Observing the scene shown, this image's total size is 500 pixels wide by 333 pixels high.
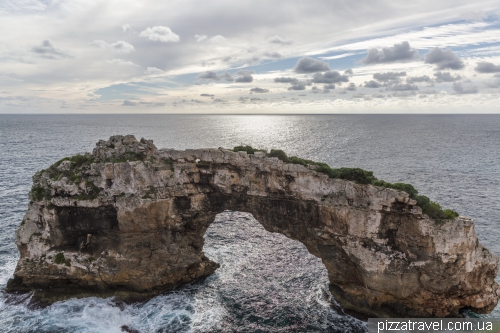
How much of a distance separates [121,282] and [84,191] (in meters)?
11.2

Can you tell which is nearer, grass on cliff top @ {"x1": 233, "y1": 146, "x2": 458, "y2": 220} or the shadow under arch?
grass on cliff top @ {"x1": 233, "y1": 146, "x2": 458, "y2": 220}

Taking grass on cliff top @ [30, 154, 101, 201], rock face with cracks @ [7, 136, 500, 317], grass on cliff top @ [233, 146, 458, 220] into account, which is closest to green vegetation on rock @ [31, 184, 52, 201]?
grass on cliff top @ [30, 154, 101, 201]

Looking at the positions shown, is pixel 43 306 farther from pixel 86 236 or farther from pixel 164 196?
pixel 164 196

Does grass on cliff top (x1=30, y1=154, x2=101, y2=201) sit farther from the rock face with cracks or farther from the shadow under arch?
the shadow under arch

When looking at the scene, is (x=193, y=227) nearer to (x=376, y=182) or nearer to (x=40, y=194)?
(x=40, y=194)

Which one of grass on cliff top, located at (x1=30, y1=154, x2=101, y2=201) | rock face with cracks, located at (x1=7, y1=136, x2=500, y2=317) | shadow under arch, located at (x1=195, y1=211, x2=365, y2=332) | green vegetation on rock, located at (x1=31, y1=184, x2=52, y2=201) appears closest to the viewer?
rock face with cracks, located at (x1=7, y1=136, x2=500, y2=317)

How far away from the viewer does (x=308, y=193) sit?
32.3 meters

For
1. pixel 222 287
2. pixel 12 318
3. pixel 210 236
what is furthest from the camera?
pixel 210 236

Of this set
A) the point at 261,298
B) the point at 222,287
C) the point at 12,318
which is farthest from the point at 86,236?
the point at 261,298

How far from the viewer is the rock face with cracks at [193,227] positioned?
30000 millimetres

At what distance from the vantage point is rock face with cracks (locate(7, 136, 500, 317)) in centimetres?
3000

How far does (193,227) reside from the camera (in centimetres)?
3797

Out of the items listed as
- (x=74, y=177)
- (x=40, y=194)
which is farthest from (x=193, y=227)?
(x=40, y=194)

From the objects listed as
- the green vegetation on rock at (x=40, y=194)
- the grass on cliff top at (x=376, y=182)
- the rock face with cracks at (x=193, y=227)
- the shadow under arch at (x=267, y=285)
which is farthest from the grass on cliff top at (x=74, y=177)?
the grass on cliff top at (x=376, y=182)
